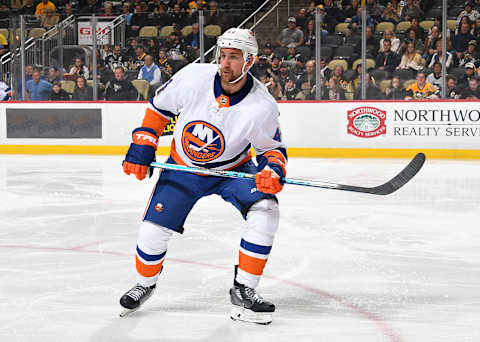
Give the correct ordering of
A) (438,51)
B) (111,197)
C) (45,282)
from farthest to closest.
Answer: (438,51)
(111,197)
(45,282)

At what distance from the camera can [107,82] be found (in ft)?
31.3

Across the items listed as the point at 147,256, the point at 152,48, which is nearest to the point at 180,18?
the point at 152,48

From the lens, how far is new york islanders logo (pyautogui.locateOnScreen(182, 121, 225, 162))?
105 inches

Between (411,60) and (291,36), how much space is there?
146 centimetres

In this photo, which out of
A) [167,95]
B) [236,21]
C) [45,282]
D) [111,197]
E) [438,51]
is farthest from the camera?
[236,21]

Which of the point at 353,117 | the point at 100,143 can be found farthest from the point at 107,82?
the point at 353,117

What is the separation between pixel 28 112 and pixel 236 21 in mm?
2987

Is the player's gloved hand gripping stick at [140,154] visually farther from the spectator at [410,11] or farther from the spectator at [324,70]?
the spectator at [410,11]

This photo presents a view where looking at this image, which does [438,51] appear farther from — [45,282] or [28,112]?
[45,282]

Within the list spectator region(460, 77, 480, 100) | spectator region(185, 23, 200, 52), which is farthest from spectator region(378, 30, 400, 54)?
spectator region(185, 23, 200, 52)

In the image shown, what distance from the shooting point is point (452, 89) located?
869 cm

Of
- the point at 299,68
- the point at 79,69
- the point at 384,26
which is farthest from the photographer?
the point at 79,69

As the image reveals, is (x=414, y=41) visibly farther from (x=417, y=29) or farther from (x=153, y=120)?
(x=153, y=120)

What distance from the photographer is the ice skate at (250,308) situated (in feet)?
8.65
